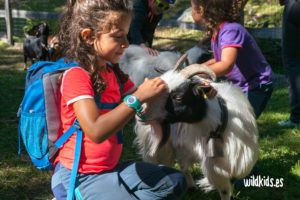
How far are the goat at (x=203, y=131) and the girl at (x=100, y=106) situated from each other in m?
0.53

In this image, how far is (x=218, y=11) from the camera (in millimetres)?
3678

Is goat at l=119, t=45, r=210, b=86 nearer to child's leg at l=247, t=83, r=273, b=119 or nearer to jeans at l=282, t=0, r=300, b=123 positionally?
child's leg at l=247, t=83, r=273, b=119

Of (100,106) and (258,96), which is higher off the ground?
(100,106)

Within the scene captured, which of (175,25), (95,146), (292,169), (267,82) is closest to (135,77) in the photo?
(267,82)

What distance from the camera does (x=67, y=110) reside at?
2.48 m

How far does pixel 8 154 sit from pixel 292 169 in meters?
2.66

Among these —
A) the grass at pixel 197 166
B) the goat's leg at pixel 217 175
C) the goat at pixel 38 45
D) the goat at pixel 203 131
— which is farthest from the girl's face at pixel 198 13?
the goat at pixel 38 45

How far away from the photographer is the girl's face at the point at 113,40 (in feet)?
7.91

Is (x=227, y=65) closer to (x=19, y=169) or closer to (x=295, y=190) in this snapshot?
(x=295, y=190)

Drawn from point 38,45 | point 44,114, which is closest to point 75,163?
point 44,114

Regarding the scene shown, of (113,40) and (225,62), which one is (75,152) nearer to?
(113,40)

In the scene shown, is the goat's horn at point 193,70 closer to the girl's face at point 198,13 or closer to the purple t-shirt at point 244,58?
the purple t-shirt at point 244,58

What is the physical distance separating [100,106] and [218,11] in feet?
5.20

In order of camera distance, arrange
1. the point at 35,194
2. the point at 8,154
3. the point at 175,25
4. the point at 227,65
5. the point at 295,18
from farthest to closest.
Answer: the point at 175,25 < the point at 295,18 < the point at 8,154 < the point at 35,194 < the point at 227,65
